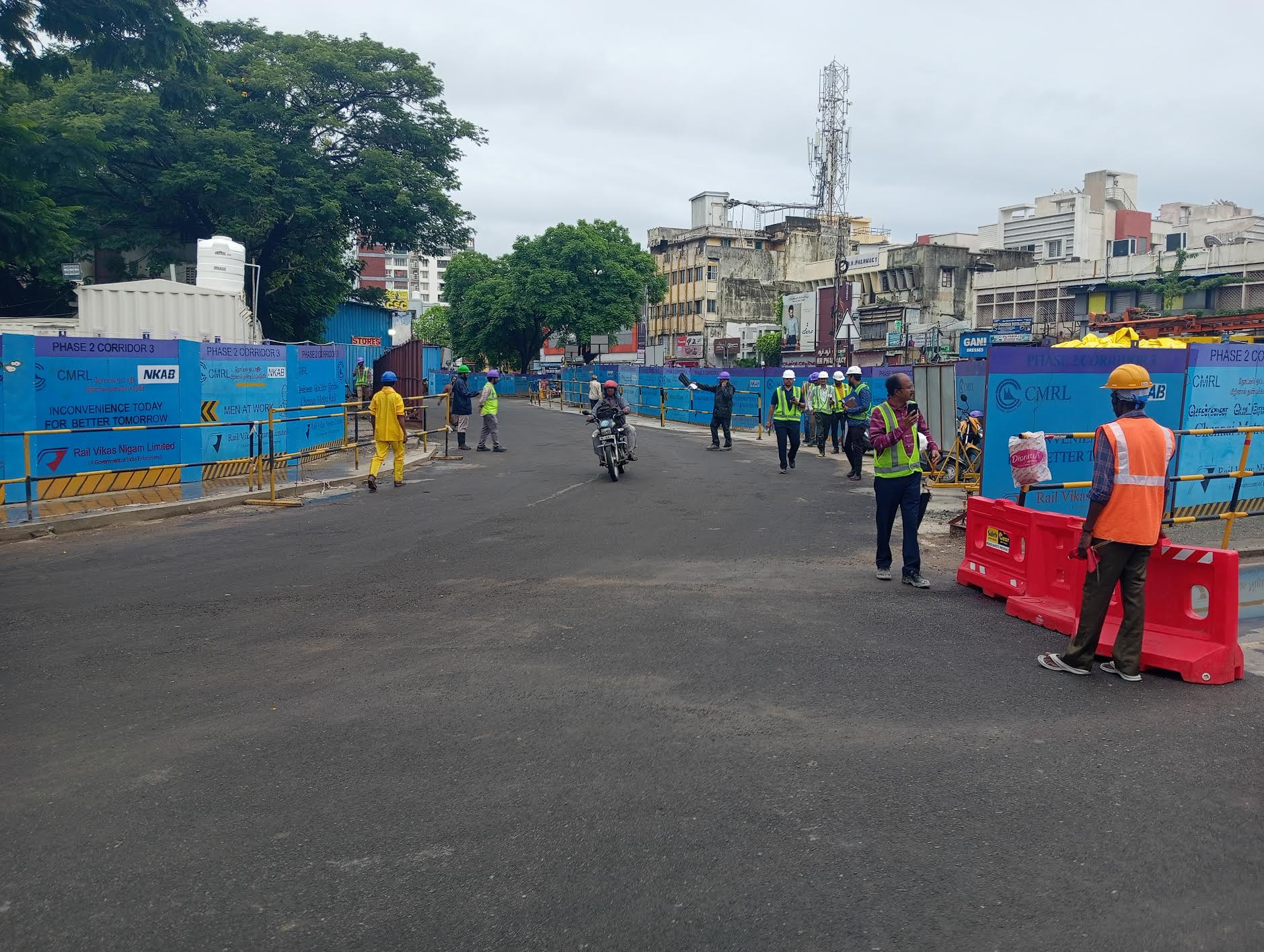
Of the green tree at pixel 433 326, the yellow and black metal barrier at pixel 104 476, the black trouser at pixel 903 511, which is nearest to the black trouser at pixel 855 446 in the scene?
the black trouser at pixel 903 511

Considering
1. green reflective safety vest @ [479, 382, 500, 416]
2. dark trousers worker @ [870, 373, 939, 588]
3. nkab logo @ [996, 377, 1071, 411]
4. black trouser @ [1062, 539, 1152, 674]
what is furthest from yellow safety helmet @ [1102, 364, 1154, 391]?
green reflective safety vest @ [479, 382, 500, 416]

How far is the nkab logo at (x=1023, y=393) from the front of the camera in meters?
11.6

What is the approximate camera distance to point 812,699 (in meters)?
5.80

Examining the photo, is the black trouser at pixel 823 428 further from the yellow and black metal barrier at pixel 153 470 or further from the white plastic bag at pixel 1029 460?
the white plastic bag at pixel 1029 460

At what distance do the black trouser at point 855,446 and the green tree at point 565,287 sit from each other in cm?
5172

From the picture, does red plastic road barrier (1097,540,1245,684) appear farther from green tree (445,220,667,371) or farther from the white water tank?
green tree (445,220,667,371)

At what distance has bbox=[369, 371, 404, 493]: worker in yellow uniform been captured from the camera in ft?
52.5

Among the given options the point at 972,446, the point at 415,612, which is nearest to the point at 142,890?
the point at 415,612

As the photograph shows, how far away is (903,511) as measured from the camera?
9086mm

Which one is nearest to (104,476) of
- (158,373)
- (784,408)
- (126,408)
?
(126,408)

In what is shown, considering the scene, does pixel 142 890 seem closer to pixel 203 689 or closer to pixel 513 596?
pixel 203 689

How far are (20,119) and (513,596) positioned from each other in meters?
11.3

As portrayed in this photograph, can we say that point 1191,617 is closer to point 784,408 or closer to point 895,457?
point 895,457

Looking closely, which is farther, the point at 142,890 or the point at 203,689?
the point at 203,689
